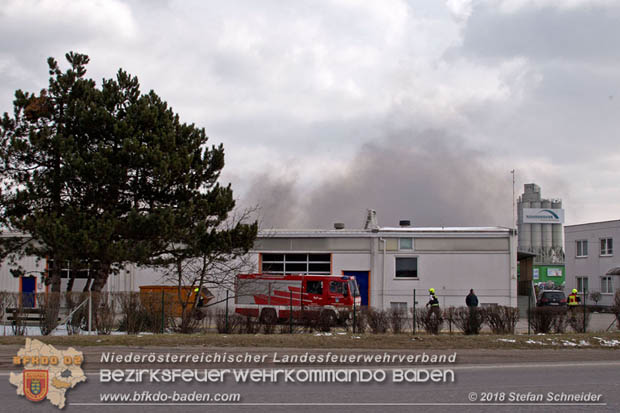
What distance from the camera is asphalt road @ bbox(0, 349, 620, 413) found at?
28.9 ft

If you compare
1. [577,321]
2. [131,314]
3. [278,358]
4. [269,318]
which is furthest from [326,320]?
[577,321]

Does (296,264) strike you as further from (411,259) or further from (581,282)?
(581,282)

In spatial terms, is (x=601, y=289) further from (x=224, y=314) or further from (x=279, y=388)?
(x=279, y=388)

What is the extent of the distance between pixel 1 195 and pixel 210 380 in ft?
53.8

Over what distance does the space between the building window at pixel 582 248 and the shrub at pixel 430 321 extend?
3847 centimetres

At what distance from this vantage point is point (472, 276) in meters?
34.8

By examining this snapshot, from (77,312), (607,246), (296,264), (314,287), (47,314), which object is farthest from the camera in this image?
(607,246)

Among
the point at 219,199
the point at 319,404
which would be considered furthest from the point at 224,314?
the point at 319,404

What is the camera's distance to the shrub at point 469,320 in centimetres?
2173

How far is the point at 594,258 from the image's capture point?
5409 centimetres

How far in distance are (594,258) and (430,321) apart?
3776 cm

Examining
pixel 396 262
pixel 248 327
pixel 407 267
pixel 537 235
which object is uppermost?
pixel 537 235

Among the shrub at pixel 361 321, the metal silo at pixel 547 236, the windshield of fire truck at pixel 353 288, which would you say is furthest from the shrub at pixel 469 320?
the metal silo at pixel 547 236

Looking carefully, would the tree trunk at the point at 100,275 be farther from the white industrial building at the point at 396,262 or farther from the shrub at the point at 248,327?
the white industrial building at the point at 396,262
